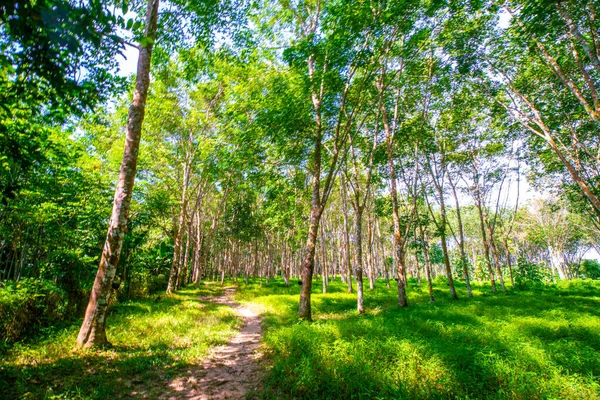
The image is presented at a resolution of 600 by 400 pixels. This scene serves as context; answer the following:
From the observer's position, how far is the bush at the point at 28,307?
20.8 feet

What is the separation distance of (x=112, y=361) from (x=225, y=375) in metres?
2.42

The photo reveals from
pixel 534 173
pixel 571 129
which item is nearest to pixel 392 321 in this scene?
pixel 571 129

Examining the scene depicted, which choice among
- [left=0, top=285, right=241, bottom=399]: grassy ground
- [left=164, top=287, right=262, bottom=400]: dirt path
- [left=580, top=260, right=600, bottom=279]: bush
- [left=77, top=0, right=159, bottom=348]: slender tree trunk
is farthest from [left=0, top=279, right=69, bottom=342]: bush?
[left=580, top=260, right=600, bottom=279]: bush

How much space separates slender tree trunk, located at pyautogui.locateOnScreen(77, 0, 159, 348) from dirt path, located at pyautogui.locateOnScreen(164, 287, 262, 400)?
267 cm

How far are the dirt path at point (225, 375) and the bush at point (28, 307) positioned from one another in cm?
468

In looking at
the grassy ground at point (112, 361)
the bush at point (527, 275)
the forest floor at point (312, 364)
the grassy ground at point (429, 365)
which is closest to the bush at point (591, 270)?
the bush at point (527, 275)

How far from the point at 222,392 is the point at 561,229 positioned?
54359 millimetres

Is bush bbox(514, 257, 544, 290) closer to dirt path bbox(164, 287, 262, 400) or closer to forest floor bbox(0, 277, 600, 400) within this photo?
forest floor bbox(0, 277, 600, 400)

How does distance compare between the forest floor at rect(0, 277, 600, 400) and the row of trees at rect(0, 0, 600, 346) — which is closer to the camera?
the forest floor at rect(0, 277, 600, 400)

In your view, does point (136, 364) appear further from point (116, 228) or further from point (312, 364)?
point (312, 364)

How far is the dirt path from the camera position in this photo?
4.88 m

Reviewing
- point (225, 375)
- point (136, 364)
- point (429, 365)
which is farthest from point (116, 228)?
point (429, 365)

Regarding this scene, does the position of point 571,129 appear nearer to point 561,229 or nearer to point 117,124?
point 117,124

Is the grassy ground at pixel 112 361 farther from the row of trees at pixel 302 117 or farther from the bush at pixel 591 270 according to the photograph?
the bush at pixel 591 270
